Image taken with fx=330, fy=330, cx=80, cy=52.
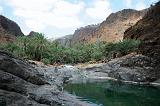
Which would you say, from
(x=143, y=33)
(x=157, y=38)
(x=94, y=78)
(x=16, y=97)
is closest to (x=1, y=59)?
(x=16, y=97)

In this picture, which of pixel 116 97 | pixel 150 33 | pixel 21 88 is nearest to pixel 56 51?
pixel 150 33

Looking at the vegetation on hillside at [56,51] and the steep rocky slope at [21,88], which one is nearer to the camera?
the steep rocky slope at [21,88]

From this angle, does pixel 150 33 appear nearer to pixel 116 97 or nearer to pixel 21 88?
pixel 116 97

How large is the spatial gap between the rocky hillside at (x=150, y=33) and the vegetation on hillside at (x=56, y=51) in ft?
21.0

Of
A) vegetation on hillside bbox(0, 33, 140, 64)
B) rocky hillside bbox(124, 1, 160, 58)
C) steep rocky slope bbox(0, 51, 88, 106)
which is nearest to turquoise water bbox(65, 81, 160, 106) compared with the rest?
steep rocky slope bbox(0, 51, 88, 106)

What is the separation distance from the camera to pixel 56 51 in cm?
12562

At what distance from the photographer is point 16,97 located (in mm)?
14352

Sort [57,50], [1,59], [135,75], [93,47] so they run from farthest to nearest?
[93,47] → [57,50] → [135,75] → [1,59]

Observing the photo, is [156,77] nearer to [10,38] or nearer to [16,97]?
[16,97]

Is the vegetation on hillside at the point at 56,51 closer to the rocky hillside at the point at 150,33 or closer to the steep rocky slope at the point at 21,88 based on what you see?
the rocky hillside at the point at 150,33

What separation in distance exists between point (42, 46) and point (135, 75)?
171 ft

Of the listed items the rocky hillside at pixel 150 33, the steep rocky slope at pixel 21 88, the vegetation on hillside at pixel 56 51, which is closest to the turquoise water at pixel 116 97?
the steep rocky slope at pixel 21 88

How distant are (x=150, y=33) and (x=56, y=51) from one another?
36.5 metres

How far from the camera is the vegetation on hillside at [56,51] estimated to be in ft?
361
